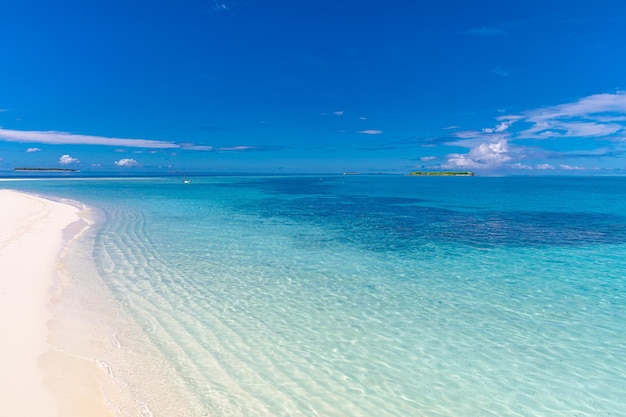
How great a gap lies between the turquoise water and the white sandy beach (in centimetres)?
147

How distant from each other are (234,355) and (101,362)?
218 cm

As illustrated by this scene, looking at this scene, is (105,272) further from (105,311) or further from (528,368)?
(528,368)

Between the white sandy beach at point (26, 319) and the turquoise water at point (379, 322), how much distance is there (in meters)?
1.47

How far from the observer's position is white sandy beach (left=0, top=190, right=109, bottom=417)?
17.3 feet

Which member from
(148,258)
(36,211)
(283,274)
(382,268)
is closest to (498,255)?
(382,268)

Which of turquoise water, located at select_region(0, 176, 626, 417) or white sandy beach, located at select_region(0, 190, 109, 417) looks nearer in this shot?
white sandy beach, located at select_region(0, 190, 109, 417)

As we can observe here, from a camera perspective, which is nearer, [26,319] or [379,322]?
[26,319]

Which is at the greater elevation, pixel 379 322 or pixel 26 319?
pixel 26 319

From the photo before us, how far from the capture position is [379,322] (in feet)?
27.7

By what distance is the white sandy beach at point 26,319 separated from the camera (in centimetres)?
528

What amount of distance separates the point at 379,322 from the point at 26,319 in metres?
7.41

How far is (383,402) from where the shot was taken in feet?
18.4

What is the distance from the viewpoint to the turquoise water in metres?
5.78

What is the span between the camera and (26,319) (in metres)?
7.90
